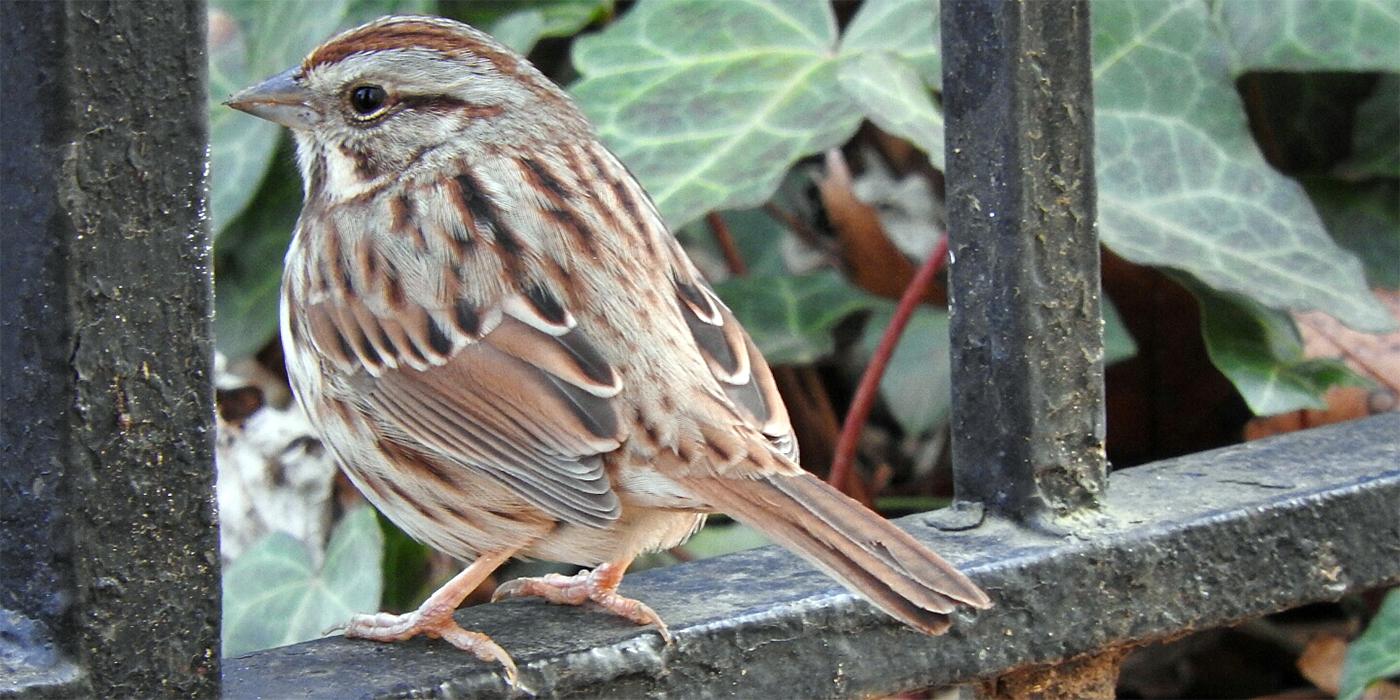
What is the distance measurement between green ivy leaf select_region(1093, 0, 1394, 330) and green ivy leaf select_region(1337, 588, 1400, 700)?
1.36 feet

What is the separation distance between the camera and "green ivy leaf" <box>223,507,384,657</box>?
2.41 m

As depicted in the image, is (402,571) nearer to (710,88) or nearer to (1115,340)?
(710,88)

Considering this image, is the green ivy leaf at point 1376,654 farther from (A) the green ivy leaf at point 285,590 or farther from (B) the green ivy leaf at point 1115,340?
(A) the green ivy leaf at point 285,590

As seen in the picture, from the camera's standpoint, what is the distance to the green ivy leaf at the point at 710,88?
8.47ft

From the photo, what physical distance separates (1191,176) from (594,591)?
120 cm

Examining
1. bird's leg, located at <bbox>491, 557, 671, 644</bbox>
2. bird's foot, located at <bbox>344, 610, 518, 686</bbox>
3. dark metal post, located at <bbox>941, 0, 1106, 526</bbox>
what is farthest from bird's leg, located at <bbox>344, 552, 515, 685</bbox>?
dark metal post, located at <bbox>941, 0, 1106, 526</bbox>

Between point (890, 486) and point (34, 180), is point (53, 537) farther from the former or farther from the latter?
point (890, 486)

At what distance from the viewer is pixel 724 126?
2.65m

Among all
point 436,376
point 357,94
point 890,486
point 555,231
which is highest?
point 357,94

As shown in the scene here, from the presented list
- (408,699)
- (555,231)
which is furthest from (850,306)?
(408,699)

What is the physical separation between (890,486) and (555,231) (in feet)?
3.45

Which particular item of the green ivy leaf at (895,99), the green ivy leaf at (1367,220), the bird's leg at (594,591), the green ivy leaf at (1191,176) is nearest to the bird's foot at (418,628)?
the bird's leg at (594,591)

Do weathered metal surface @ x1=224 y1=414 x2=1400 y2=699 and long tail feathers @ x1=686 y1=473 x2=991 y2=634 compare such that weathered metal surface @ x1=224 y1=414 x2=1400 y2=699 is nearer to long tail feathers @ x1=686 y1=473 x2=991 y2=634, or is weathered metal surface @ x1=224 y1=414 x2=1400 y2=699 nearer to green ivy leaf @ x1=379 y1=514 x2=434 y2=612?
long tail feathers @ x1=686 y1=473 x2=991 y2=634

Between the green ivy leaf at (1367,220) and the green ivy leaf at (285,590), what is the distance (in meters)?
1.57
